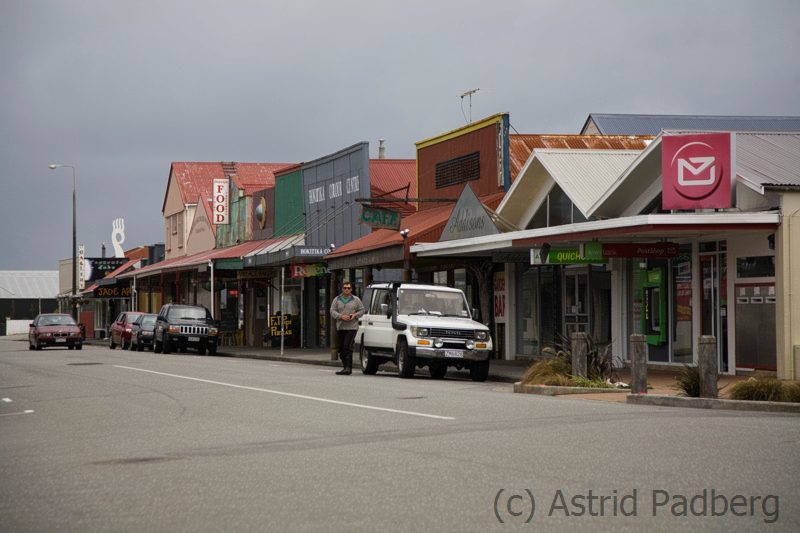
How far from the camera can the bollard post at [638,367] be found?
17.3 metres

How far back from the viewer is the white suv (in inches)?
893

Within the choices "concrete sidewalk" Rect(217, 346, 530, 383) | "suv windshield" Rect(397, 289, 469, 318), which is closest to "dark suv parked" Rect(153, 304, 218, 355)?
"concrete sidewalk" Rect(217, 346, 530, 383)

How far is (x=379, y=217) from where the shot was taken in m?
32.2

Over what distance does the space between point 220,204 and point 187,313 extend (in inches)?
614

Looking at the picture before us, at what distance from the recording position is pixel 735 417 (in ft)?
44.6

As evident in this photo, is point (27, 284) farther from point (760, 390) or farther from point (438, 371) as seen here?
point (760, 390)

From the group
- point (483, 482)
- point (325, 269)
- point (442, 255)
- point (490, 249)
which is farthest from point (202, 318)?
point (483, 482)

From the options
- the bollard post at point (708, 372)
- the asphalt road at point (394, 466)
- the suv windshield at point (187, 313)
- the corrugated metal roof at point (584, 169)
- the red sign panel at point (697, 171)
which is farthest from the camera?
the suv windshield at point (187, 313)

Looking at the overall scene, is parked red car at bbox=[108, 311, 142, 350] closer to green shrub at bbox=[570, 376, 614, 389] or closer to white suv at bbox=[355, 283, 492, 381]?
white suv at bbox=[355, 283, 492, 381]

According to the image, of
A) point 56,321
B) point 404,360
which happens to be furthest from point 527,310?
point 56,321

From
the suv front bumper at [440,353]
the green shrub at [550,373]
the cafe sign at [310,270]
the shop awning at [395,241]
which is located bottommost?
the green shrub at [550,373]

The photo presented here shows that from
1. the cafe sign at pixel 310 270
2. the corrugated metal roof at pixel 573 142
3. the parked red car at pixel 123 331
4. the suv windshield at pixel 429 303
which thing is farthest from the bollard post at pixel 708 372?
the parked red car at pixel 123 331

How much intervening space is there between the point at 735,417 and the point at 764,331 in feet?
27.5

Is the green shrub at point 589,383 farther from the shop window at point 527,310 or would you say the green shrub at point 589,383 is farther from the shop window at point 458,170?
the shop window at point 458,170
